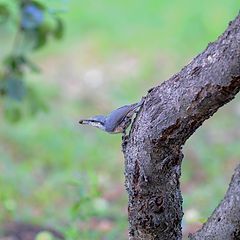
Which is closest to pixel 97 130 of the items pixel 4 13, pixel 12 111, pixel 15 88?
pixel 12 111

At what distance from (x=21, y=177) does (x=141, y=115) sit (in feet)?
8.02

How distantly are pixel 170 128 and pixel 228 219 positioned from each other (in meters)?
0.24

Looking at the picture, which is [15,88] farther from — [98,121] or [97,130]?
[97,130]

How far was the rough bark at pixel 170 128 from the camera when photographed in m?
1.57

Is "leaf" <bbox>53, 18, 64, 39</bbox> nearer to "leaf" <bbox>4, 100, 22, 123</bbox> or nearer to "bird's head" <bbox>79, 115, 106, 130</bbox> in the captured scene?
"leaf" <bbox>4, 100, 22, 123</bbox>

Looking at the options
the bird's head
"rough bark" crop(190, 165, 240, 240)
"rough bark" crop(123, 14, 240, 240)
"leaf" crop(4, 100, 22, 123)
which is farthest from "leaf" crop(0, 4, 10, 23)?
"rough bark" crop(190, 165, 240, 240)

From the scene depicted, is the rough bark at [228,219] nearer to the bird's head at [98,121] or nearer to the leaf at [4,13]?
the bird's head at [98,121]

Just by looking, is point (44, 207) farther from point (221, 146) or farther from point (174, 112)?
point (174, 112)

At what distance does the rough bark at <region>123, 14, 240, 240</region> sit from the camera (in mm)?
1569

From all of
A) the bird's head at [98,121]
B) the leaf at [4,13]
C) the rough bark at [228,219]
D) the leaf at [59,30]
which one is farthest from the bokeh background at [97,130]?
the rough bark at [228,219]

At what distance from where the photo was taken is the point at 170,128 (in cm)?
167

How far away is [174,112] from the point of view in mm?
1646

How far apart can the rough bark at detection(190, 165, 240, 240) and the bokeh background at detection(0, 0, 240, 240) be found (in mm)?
666

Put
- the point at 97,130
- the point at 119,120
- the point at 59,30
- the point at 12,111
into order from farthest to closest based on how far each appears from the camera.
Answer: the point at 97,130, the point at 12,111, the point at 59,30, the point at 119,120
